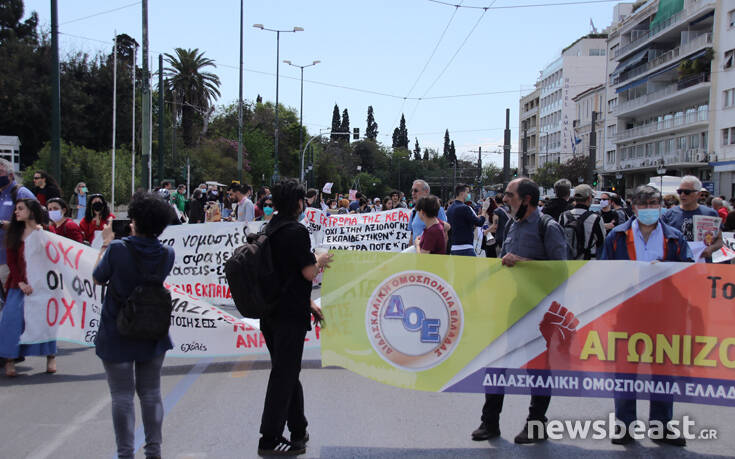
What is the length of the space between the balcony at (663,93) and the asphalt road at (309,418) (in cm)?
5006

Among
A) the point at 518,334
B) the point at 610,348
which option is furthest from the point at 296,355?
the point at 610,348

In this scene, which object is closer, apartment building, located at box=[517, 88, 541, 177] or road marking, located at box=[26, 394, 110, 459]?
road marking, located at box=[26, 394, 110, 459]

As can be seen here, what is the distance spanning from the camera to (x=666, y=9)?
56.2 m

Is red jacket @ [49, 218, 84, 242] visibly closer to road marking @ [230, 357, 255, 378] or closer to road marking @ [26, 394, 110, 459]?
road marking @ [230, 357, 255, 378]

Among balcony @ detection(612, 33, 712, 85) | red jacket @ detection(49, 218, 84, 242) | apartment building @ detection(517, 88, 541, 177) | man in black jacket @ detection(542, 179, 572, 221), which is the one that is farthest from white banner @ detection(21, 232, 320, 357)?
apartment building @ detection(517, 88, 541, 177)

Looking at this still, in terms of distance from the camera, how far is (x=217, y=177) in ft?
204

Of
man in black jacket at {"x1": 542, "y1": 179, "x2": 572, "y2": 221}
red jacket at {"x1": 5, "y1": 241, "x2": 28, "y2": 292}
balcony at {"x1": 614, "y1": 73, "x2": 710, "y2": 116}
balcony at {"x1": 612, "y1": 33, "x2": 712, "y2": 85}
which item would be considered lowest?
red jacket at {"x1": 5, "y1": 241, "x2": 28, "y2": 292}

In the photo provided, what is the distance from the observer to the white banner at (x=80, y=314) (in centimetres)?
712

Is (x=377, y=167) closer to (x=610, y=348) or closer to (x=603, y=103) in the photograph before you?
(x=603, y=103)

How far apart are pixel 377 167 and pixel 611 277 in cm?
14394

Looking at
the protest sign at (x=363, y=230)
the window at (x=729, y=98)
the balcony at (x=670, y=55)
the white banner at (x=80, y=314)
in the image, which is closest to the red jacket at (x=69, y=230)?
the white banner at (x=80, y=314)

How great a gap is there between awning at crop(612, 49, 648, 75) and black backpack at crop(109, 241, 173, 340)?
63544 mm

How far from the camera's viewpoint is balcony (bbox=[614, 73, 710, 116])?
166ft

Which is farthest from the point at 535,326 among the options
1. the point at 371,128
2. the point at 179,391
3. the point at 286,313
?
the point at 371,128
